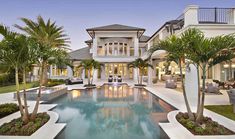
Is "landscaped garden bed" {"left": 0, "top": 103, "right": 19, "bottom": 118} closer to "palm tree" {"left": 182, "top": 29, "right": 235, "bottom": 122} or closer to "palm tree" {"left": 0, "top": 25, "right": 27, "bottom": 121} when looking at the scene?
"palm tree" {"left": 0, "top": 25, "right": 27, "bottom": 121}

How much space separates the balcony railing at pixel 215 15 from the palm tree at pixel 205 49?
21.3 feet

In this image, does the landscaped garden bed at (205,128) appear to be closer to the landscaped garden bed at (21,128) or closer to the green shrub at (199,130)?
the green shrub at (199,130)

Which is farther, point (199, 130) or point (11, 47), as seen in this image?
point (11, 47)

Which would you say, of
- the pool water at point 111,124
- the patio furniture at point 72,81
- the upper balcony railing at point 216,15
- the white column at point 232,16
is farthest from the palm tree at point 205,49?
the patio furniture at point 72,81

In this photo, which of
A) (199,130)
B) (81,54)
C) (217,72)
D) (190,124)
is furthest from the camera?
(81,54)

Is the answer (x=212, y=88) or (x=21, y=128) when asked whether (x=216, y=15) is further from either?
(x=21, y=128)

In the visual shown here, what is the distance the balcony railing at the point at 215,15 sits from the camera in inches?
461

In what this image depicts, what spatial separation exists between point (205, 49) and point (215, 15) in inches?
310

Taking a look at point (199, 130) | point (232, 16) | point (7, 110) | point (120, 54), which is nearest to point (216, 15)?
point (232, 16)

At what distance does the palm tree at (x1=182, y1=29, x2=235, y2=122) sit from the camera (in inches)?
226

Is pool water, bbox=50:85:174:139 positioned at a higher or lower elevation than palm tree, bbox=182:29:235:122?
lower

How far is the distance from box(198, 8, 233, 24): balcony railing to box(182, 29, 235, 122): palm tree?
6500 mm

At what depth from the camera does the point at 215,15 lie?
1186 centimetres

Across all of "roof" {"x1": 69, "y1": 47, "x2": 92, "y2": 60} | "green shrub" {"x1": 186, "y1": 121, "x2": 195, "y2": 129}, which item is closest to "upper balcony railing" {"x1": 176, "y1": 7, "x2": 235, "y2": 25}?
"green shrub" {"x1": 186, "y1": 121, "x2": 195, "y2": 129}
